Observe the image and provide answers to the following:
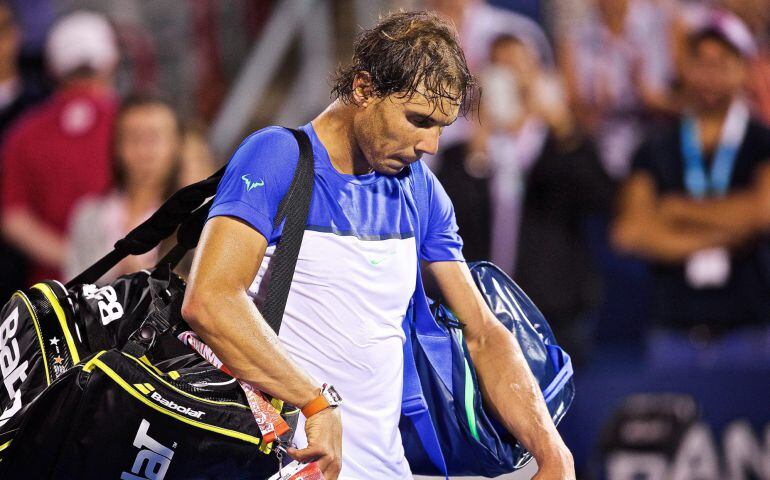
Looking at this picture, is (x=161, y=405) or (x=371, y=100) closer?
(x=161, y=405)

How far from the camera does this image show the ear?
10.5ft

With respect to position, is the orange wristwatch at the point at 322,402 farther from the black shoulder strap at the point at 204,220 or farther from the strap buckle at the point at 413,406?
the strap buckle at the point at 413,406

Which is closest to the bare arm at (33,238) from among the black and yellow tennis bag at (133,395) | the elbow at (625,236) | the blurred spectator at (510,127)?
the blurred spectator at (510,127)

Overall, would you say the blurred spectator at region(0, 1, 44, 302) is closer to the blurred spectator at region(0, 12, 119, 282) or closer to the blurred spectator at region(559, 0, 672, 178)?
the blurred spectator at region(0, 12, 119, 282)

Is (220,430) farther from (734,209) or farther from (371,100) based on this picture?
(734,209)

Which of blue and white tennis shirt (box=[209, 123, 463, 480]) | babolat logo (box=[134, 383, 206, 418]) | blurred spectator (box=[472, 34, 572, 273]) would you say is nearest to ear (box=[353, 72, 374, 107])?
blue and white tennis shirt (box=[209, 123, 463, 480])

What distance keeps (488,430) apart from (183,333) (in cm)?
96

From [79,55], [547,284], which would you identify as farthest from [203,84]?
[547,284]

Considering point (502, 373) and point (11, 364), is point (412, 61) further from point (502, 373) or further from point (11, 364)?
point (11, 364)

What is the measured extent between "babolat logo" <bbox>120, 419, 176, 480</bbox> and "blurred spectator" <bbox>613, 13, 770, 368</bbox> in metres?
3.94

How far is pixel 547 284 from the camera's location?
6562 mm

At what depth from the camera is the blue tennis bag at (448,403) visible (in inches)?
138

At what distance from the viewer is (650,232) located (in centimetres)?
652

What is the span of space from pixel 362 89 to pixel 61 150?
13.1 feet
